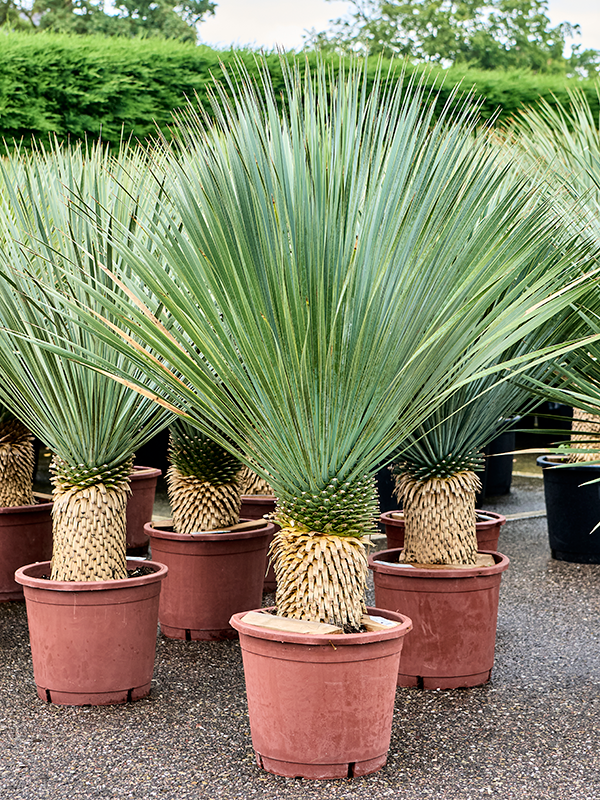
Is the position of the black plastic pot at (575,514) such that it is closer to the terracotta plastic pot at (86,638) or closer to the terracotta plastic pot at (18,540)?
the terracotta plastic pot at (18,540)

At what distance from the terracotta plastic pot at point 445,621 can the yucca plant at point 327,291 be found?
0.86 m

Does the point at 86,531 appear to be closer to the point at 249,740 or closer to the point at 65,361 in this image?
the point at 65,361

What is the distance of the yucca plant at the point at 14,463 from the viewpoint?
4.97 metres

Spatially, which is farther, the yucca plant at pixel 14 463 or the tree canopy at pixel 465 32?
the tree canopy at pixel 465 32

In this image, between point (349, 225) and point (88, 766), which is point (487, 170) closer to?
point (349, 225)

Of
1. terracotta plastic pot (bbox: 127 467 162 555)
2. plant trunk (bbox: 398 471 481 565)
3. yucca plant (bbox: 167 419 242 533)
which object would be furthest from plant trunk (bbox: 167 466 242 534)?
terracotta plastic pot (bbox: 127 467 162 555)

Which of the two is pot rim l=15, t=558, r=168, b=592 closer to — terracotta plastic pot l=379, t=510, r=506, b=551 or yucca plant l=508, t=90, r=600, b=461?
terracotta plastic pot l=379, t=510, r=506, b=551

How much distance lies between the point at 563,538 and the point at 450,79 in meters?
6.43

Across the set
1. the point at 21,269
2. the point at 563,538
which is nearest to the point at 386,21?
the point at 563,538

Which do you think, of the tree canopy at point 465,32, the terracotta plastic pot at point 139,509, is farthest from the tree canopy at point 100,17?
the terracotta plastic pot at point 139,509

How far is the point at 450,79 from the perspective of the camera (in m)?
10.3

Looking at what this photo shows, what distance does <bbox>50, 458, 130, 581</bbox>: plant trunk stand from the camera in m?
3.51

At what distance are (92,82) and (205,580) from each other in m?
5.68

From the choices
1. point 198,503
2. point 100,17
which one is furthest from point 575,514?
point 100,17
